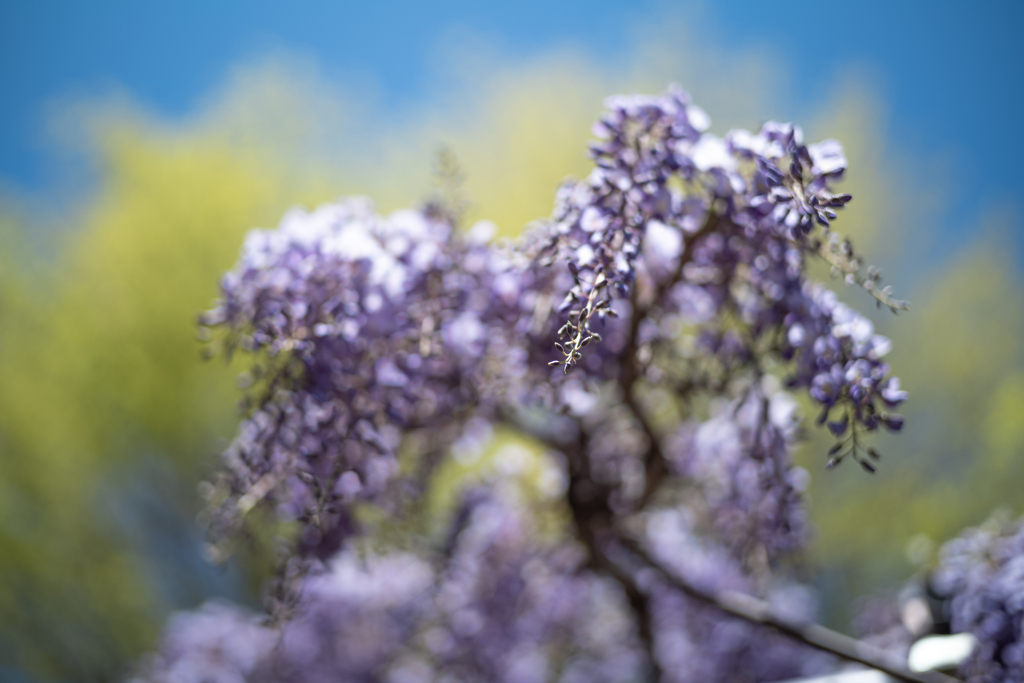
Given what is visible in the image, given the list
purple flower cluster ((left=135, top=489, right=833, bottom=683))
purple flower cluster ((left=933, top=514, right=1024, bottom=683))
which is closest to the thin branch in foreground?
purple flower cluster ((left=933, top=514, right=1024, bottom=683))

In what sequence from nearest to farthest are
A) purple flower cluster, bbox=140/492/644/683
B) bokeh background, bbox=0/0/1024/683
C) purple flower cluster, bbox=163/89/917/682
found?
purple flower cluster, bbox=163/89/917/682 < purple flower cluster, bbox=140/492/644/683 < bokeh background, bbox=0/0/1024/683

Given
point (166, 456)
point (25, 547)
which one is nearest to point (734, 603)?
point (166, 456)

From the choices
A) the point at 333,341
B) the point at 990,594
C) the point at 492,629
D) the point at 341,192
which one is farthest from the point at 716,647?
the point at 341,192

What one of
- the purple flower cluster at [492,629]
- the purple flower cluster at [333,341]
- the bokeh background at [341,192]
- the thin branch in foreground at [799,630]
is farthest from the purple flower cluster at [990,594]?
the bokeh background at [341,192]

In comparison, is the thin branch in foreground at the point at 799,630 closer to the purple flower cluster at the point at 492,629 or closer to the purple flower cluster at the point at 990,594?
the purple flower cluster at the point at 990,594

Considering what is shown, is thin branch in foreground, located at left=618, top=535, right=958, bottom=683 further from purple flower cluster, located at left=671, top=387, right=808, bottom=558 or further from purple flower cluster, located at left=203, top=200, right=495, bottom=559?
purple flower cluster, located at left=203, top=200, right=495, bottom=559

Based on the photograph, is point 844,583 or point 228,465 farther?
point 844,583

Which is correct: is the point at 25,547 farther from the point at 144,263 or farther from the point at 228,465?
the point at 228,465
